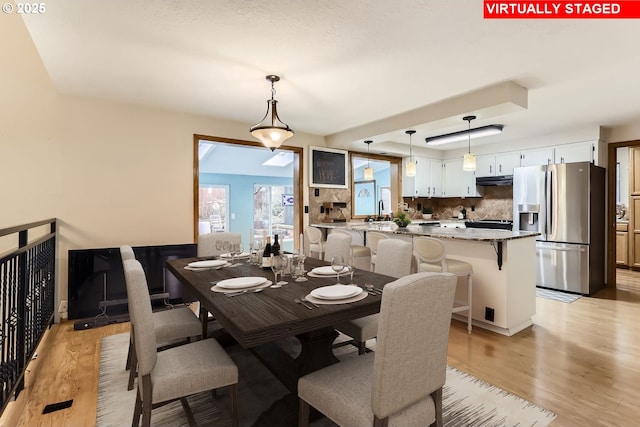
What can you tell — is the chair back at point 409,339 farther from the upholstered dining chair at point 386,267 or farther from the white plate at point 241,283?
→ the white plate at point 241,283

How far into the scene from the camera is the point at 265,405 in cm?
194

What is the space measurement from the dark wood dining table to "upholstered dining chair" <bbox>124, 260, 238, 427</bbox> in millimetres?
239

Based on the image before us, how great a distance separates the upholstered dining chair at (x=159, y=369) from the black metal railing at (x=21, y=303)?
35.4 inches

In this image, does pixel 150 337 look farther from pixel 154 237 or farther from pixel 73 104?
pixel 73 104

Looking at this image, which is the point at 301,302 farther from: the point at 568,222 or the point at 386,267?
the point at 568,222

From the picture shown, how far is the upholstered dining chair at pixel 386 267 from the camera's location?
6.91 ft

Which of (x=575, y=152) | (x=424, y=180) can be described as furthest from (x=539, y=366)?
(x=424, y=180)

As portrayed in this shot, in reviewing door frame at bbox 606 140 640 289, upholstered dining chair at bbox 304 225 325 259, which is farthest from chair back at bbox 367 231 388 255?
door frame at bbox 606 140 640 289

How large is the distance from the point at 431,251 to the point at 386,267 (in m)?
0.76

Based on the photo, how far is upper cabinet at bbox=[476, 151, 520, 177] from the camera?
565cm

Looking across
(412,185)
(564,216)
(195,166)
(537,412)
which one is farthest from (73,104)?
(564,216)

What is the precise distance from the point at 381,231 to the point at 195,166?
8.41 ft

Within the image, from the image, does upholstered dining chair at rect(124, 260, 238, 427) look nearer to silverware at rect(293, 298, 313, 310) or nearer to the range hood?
silverware at rect(293, 298, 313, 310)

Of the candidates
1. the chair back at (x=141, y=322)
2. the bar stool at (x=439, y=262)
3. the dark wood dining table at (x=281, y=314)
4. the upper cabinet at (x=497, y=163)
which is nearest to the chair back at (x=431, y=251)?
the bar stool at (x=439, y=262)
